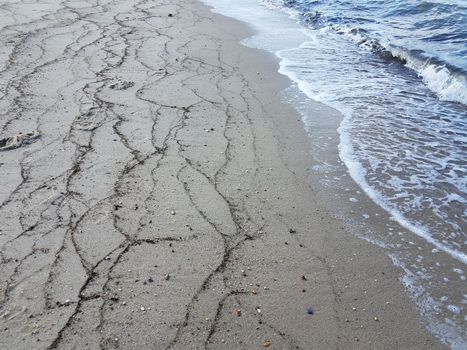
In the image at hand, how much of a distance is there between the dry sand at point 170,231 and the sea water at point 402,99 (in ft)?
1.35

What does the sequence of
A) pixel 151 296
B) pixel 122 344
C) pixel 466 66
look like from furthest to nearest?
1. pixel 466 66
2. pixel 151 296
3. pixel 122 344

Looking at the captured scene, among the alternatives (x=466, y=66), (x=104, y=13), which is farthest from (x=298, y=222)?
(x=104, y=13)

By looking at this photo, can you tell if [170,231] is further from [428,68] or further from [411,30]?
[411,30]

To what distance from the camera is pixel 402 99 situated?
614cm

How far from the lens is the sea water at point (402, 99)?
10.4 feet

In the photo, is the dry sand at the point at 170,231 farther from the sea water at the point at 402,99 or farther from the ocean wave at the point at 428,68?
the ocean wave at the point at 428,68

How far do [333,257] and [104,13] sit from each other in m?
7.68

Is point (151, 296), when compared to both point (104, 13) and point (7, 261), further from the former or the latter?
point (104, 13)

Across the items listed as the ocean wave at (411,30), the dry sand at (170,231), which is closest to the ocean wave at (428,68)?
the ocean wave at (411,30)

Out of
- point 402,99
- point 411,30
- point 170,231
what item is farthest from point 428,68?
point 170,231

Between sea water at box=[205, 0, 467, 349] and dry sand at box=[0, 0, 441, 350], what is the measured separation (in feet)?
1.35

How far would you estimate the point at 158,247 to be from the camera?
2984 mm

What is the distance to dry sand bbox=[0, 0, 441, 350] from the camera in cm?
245

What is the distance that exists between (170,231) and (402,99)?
14.5ft
